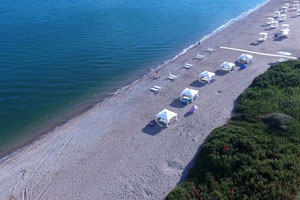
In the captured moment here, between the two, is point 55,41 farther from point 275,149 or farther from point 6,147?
point 275,149

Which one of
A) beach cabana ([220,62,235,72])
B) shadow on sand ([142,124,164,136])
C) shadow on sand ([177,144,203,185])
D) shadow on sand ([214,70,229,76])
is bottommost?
shadow on sand ([177,144,203,185])

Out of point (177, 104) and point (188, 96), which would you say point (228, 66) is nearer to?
point (188, 96)

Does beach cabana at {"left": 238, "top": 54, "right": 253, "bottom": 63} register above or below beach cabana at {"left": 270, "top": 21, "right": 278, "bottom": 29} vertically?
below

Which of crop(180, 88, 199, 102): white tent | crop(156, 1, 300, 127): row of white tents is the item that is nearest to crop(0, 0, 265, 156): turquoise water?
crop(156, 1, 300, 127): row of white tents

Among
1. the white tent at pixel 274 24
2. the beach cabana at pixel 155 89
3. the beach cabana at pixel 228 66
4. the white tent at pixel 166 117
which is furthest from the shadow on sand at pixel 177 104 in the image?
the white tent at pixel 274 24

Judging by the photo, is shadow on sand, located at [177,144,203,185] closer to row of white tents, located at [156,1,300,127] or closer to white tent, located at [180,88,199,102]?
row of white tents, located at [156,1,300,127]

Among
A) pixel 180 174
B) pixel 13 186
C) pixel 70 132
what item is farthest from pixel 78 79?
pixel 180 174

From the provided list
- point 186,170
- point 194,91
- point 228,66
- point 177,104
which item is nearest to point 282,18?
point 228,66
